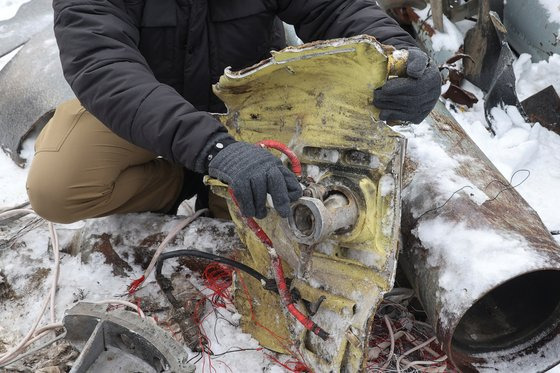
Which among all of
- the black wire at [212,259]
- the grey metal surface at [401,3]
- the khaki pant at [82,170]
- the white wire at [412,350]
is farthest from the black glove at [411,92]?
the grey metal surface at [401,3]

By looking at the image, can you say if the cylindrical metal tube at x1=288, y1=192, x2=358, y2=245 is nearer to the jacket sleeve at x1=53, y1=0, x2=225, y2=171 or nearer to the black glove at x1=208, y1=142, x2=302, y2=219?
the black glove at x1=208, y1=142, x2=302, y2=219

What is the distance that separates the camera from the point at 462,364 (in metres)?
1.87

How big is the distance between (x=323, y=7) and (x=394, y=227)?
1.05 meters

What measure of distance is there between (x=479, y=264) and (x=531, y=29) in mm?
2416

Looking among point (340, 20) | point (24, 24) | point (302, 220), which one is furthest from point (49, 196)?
point (24, 24)

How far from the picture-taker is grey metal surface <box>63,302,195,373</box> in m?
1.74

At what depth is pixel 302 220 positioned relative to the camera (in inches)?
63.2

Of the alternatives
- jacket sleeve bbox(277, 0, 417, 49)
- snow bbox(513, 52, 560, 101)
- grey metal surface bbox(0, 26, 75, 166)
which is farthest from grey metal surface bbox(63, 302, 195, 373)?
snow bbox(513, 52, 560, 101)

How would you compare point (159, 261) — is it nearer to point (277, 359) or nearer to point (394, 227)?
point (277, 359)

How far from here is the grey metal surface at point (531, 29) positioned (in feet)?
11.3

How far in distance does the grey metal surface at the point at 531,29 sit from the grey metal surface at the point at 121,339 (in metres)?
2.80

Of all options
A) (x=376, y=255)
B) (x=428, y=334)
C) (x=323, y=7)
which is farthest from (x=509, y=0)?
(x=376, y=255)

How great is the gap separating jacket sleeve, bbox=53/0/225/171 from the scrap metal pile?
0.64 ft

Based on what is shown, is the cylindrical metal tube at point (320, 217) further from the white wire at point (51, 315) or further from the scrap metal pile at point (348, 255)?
the white wire at point (51, 315)
